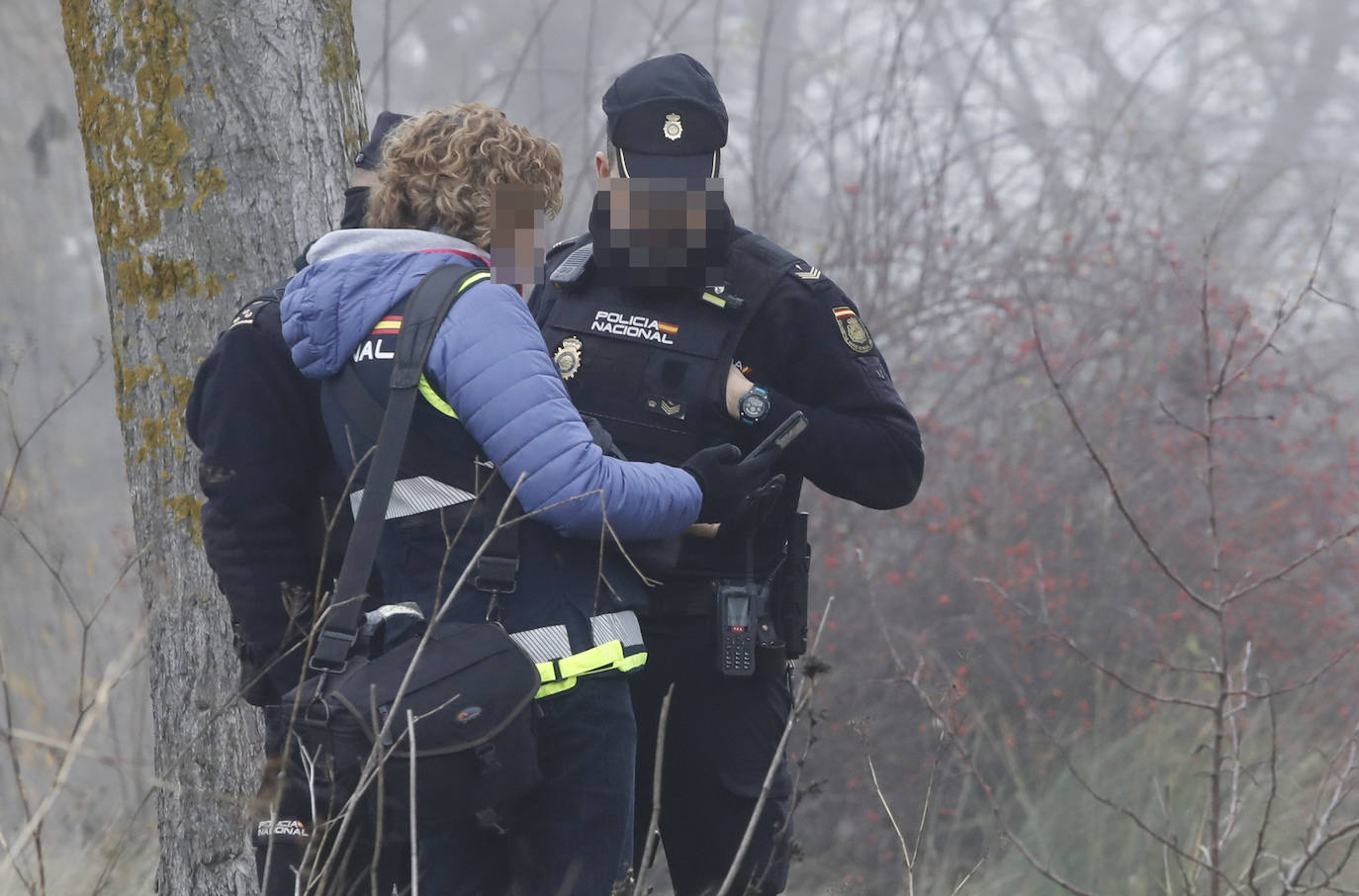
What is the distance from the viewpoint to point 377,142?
2186mm

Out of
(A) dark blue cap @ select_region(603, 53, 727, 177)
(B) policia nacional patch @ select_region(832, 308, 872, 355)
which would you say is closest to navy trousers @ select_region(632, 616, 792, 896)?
(B) policia nacional patch @ select_region(832, 308, 872, 355)

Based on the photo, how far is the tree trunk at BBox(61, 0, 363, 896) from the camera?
2.60 meters

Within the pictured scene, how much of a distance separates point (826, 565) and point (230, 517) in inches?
156

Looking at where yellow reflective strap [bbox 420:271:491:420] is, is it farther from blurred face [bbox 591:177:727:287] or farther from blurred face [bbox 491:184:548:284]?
blurred face [bbox 591:177:727:287]

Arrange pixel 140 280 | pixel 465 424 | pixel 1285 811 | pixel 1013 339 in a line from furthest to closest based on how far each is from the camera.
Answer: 1. pixel 1013 339
2. pixel 1285 811
3. pixel 140 280
4. pixel 465 424

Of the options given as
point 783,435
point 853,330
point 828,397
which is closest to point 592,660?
point 783,435

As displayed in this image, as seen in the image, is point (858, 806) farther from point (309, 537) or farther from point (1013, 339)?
point (309, 537)

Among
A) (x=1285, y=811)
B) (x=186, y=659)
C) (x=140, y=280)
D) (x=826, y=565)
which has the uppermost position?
(x=140, y=280)

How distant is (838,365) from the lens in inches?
95.4

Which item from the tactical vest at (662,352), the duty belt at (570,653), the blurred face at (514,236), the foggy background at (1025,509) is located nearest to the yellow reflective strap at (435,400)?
the blurred face at (514,236)

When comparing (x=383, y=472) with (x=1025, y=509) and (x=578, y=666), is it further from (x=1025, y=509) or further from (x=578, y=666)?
(x=1025, y=509)

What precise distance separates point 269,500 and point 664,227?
2.74ft

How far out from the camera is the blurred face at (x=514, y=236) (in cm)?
201

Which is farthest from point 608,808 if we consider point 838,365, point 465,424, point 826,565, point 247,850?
point 826,565
